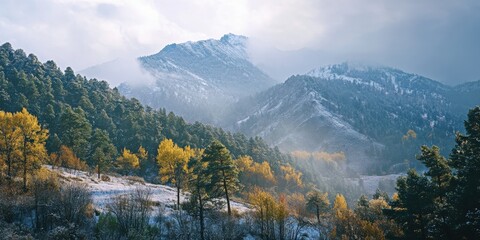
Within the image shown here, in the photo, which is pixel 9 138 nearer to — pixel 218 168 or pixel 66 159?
pixel 66 159

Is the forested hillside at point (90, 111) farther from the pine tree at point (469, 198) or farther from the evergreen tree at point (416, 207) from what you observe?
the pine tree at point (469, 198)

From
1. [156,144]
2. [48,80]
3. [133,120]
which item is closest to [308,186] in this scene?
[156,144]

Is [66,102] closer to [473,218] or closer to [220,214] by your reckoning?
[220,214]

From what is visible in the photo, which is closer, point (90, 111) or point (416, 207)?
point (416, 207)

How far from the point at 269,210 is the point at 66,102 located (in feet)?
302

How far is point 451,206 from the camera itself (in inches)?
1204

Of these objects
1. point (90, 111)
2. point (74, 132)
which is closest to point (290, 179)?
point (90, 111)

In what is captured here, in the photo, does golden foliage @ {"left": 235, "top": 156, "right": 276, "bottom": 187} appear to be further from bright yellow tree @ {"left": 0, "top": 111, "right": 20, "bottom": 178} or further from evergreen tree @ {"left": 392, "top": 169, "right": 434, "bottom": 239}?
evergreen tree @ {"left": 392, "top": 169, "right": 434, "bottom": 239}

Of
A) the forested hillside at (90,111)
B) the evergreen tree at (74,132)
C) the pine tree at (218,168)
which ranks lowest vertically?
the pine tree at (218,168)

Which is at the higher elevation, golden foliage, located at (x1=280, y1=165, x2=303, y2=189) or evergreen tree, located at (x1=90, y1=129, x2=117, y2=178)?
evergreen tree, located at (x1=90, y1=129, x2=117, y2=178)

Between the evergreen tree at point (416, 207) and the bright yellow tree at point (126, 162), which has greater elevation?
the bright yellow tree at point (126, 162)

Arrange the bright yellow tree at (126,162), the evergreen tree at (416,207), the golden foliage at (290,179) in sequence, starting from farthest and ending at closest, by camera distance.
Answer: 1. the golden foliage at (290,179)
2. the bright yellow tree at (126,162)
3. the evergreen tree at (416,207)

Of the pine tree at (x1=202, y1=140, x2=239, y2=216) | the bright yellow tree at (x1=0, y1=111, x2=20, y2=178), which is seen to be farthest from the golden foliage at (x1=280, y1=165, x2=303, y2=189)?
the bright yellow tree at (x1=0, y1=111, x2=20, y2=178)

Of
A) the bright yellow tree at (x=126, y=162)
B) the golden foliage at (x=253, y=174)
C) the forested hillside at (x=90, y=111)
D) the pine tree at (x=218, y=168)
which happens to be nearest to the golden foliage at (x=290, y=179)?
the forested hillside at (x=90, y=111)
